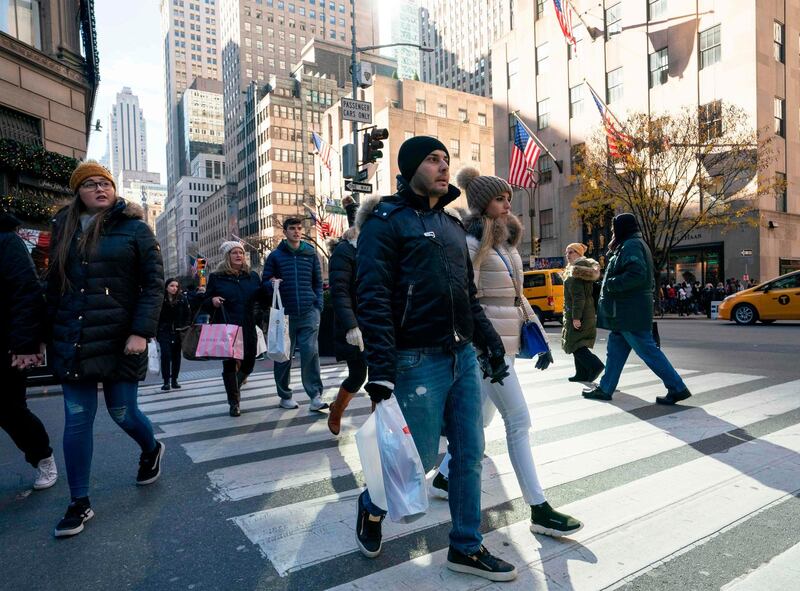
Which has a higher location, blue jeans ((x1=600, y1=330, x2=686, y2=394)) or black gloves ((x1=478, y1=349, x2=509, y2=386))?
black gloves ((x1=478, y1=349, x2=509, y2=386))

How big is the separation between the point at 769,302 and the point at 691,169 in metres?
13.7

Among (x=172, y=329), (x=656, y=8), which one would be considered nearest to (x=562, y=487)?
(x=172, y=329)

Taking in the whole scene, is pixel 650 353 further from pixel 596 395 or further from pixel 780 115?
pixel 780 115

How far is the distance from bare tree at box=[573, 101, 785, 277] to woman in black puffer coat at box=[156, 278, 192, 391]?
22624 mm

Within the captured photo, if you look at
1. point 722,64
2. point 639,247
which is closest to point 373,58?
point 722,64

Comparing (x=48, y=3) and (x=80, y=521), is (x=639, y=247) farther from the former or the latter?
(x=48, y=3)

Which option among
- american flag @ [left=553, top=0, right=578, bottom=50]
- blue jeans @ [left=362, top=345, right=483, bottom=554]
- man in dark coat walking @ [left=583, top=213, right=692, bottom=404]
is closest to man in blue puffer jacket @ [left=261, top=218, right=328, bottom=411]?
man in dark coat walking @ [left=583, top=213, right=692, bottom=404]

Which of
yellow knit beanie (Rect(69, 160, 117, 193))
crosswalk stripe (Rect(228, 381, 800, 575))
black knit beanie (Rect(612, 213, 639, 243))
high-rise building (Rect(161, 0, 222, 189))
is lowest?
crosswalk stripe (Rect(228, 381, 800, 575))

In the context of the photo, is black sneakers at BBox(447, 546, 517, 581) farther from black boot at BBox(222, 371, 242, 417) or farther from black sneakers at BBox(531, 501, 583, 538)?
black boot at BBox(222, 371, 242, 417)

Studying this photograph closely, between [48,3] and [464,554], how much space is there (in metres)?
19.7

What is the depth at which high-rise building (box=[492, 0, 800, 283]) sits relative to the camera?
1147 inches

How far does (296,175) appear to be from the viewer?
96.0 metres

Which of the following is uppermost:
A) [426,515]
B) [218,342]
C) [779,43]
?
[779,43]

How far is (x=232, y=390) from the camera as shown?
6.38 meters
